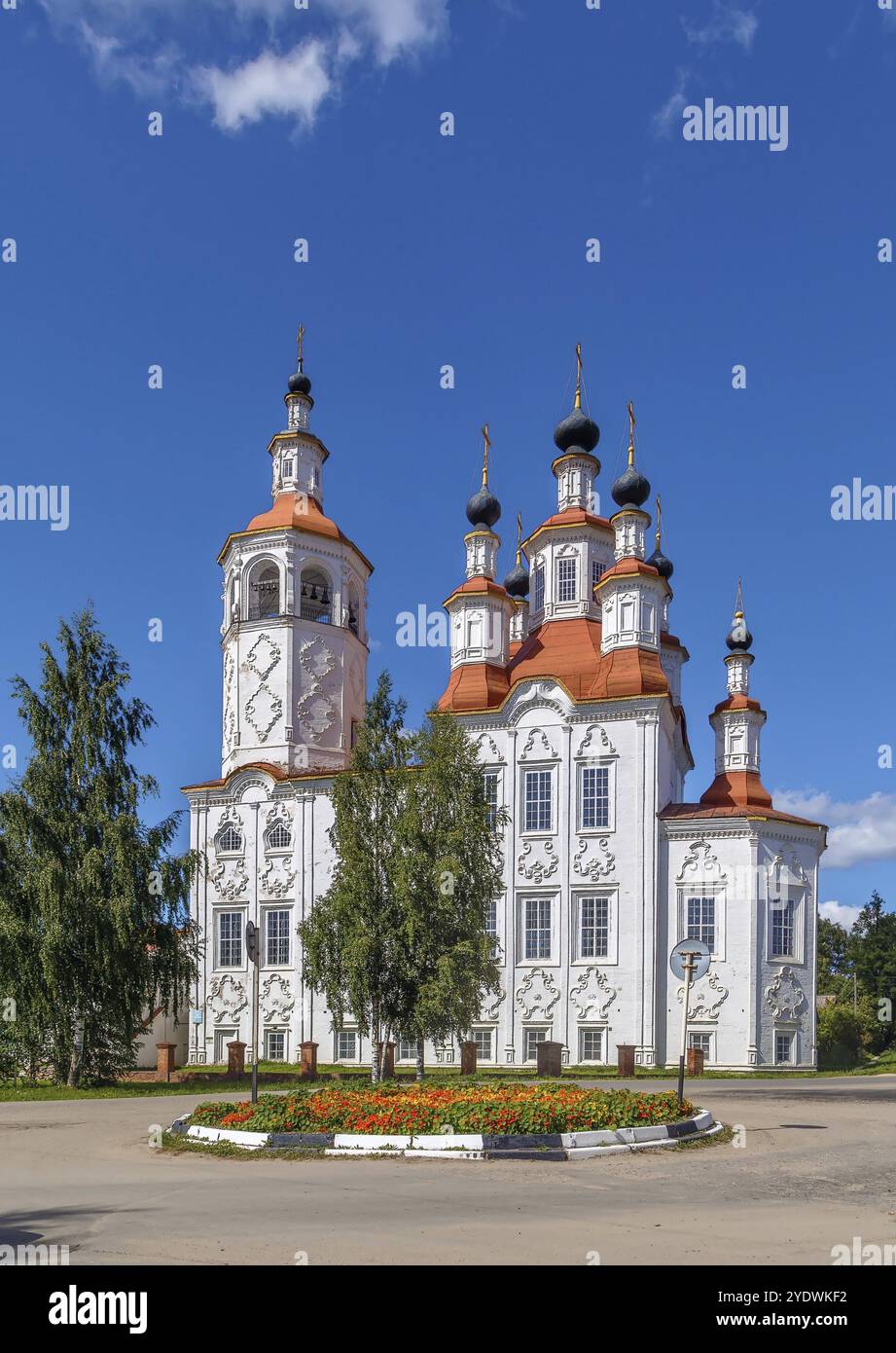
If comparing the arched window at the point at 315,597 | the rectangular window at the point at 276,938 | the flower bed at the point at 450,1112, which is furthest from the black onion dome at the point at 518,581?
the flower bed at the point at 450,1112

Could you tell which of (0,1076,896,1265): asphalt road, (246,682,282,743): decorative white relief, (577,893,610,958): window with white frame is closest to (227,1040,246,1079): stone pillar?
(577,893,610,958): window with white frame

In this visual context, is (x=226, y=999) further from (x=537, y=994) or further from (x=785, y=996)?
(x=785, y=996)

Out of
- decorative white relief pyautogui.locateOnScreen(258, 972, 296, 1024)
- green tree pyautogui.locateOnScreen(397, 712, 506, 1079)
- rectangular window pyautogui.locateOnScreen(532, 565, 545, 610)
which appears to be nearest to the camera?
green tree pyautogui.locateOnScreen(397, 712, 506, 1079)

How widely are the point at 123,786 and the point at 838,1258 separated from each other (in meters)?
24.9

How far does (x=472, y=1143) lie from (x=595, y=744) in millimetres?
27764

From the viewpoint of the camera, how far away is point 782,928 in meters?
41.1

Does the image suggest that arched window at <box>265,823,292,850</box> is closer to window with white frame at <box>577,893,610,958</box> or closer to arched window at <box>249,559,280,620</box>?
arched window at <box>249,559,280,620</box>

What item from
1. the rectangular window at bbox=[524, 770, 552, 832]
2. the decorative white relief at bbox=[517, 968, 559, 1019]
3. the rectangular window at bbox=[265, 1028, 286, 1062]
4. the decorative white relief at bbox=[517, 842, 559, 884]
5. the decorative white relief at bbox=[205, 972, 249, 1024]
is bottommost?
the rectangular window at bbox=[265, 1028, 286, 1062]

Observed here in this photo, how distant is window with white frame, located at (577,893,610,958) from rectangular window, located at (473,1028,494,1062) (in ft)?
14.1

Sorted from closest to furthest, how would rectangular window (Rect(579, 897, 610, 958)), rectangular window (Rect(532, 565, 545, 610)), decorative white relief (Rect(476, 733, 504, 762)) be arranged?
rectangular window (Rect(579, 897, 610, 958)) < decorative white relief (Rect(476, 733, 504, 762)) < rectangular window (Rect(532, 565, 545, 610))

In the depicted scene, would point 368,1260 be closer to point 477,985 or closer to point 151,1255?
point 151,1255

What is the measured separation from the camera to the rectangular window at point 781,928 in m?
40.8

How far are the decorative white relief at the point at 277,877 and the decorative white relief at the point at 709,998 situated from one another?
48.8 ft

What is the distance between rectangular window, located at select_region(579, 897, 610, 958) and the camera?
135ft
